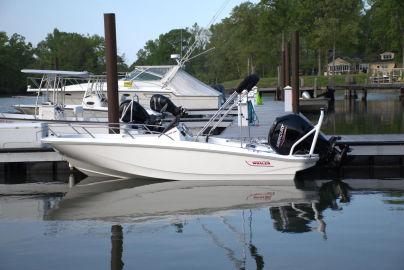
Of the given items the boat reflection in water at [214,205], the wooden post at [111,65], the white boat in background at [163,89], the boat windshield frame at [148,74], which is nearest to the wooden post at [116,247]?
the boat reflection in water at [214,205]

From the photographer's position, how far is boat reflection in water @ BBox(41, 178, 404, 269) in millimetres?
8805

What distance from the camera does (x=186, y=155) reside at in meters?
12.4

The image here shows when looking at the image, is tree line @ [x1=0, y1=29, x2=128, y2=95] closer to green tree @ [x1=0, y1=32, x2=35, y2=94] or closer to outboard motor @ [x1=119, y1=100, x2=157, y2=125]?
green tree @ [x1=0, y1=32, x2=35, y2=94]

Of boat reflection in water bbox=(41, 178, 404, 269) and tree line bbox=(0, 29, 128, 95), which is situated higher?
tree line bbox=(0, 29, 128, 95)

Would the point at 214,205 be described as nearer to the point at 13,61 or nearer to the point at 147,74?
the point at 147,74

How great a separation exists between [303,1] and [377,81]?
673 inches

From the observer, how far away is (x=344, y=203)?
11.0 meters

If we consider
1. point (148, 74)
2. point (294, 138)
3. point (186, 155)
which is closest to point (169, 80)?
point (148, 74)

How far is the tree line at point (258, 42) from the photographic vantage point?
75188mm

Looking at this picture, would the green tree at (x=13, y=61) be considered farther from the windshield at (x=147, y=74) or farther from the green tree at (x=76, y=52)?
the windshield at (x=147, y=74)

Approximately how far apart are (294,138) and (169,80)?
13.0 meters

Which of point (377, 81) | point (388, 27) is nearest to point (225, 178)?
point (377, 81)

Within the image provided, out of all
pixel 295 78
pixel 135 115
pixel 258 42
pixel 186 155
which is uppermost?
pixel 258 42

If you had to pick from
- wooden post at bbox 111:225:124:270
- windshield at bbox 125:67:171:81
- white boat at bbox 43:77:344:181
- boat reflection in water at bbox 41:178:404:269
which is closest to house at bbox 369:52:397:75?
windshield at bbox 125:67:171:81
